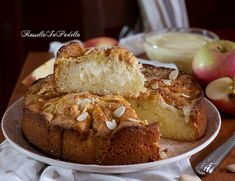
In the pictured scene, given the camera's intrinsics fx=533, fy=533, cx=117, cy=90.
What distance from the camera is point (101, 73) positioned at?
50.5 inches

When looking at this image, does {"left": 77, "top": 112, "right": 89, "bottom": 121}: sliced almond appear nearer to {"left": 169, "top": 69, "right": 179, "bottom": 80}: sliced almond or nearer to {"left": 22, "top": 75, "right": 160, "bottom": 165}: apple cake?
{"left": 22, "top": 75, "right": 160, "bottom": 165}: apple cake

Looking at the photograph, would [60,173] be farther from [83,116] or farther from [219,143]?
[219,143]

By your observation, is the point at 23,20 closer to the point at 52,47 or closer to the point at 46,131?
the point at 52,47

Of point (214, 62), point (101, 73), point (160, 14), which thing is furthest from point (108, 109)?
point (160, 14)

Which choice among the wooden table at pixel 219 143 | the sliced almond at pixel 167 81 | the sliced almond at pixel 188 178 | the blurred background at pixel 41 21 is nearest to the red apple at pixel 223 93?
the wooden table at pixel 219 143

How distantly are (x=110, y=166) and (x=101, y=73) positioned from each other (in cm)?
29

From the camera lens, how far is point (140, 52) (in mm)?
1956

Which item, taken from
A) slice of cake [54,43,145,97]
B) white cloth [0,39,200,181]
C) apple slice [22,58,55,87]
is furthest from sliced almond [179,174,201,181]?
apple slice [22,58,55,87]

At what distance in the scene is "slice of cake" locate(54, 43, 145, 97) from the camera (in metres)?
1.28

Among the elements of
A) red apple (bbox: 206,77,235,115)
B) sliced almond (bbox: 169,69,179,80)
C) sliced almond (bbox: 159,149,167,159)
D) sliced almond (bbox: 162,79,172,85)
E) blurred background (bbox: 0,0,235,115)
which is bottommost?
blurred background (bbox: 0,0,235,115)

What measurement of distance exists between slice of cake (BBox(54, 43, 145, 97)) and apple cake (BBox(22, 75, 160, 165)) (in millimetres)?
75

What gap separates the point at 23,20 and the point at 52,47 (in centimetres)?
84

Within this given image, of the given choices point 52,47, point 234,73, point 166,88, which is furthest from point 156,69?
point 52,47

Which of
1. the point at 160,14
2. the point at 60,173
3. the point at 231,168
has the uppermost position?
the point at 60,173
